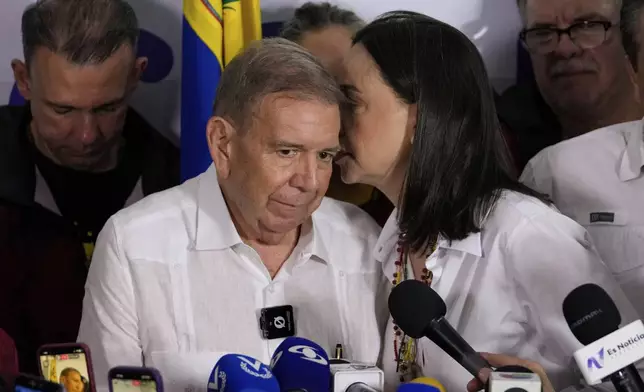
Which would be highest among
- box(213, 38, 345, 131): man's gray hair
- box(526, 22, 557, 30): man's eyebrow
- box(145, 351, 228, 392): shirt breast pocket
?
box(526, 22, 557, 30): man's eyebrow

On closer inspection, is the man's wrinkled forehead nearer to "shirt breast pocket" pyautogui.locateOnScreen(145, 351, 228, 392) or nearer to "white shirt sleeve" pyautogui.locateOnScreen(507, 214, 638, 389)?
"white shirt sleeve" pyautogui.locateOnScreen(507, 214, 638, 389)

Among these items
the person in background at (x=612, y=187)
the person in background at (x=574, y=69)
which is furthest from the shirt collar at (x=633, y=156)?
the person in background at (x=574, y=69)

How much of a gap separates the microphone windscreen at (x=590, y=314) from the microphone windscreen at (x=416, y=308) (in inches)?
8.2

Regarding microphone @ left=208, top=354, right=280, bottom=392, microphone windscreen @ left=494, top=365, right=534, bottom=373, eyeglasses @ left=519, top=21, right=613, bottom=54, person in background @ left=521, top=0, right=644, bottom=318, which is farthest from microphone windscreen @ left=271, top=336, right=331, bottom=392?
eyeglasses @ left=519, top=21, right=613, bottom=54

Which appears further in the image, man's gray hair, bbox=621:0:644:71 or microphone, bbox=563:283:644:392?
man's gray hair, bbox=621:0:644:71


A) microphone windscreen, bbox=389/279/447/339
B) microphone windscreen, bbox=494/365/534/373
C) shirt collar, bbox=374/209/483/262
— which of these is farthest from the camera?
shirt collar, bbox=374/209/483/262

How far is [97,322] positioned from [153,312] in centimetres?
12

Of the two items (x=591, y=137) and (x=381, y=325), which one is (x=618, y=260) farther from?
(x=381, y=325)

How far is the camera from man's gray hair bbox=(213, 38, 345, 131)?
1860 mm

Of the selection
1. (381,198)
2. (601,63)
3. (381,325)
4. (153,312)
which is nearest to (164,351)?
(153,312)

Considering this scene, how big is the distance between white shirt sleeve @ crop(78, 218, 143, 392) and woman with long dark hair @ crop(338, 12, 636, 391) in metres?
0.55

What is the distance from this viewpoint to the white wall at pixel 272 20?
2.62 metres

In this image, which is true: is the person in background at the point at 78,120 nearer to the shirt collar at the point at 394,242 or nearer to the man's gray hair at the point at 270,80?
the man's gray hair at the point at 270,80

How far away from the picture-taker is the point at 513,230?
1864 millimetres
